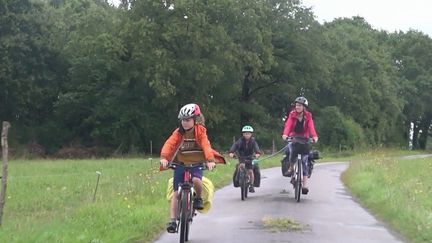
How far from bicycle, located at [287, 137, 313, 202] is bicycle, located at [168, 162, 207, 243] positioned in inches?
225

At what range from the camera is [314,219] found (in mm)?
11938

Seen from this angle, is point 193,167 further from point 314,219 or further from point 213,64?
point 213,64

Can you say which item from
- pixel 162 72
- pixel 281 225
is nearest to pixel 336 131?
pixel 162 72

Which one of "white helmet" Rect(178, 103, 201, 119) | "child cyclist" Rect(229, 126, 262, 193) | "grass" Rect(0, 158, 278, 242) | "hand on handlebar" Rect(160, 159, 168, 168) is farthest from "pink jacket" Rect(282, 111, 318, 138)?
"hand on handlebar" Rect(160, 159, 168, 168)

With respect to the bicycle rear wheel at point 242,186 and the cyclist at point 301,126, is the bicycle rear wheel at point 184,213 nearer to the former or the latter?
the cyclist at point 301,126

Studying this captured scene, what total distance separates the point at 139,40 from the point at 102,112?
7.55 meters

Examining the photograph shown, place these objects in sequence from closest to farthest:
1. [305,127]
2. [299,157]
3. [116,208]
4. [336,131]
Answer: [116,208] < [305,127] < [299,157] < [336,131]

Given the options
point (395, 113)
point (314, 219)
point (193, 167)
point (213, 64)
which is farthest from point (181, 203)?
point (395, 113)

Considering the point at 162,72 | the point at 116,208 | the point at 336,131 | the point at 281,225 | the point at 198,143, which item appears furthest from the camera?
the point at 336,131

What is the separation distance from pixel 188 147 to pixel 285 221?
8.93 ft

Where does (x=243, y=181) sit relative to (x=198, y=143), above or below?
below

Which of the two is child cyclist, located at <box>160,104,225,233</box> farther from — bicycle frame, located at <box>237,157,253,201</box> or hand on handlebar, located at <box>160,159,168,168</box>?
bicycle frame, located at <box>237,157,253,201</box>

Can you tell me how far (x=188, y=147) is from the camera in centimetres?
925

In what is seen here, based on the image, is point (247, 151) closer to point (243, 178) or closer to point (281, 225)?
point (243, 178)
